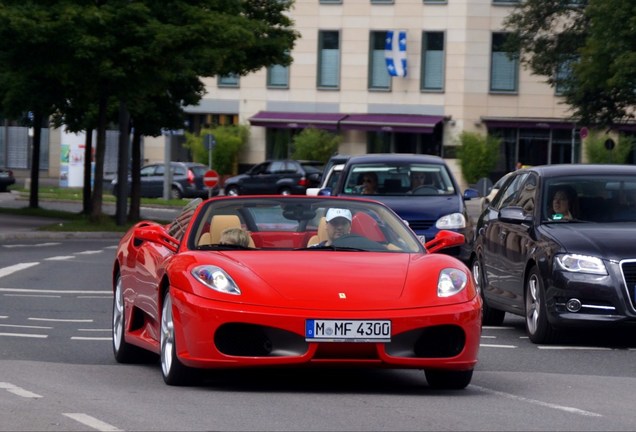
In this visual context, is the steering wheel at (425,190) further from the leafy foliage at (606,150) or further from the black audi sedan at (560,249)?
the leafy foliage at (606,150)

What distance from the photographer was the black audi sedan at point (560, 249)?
13.1 metres

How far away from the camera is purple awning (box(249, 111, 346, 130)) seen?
7525 centimetres

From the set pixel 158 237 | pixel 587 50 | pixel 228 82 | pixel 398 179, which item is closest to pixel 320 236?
pixel 158 237

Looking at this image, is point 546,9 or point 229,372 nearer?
point 229,372

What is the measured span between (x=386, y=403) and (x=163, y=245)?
7.60 ft

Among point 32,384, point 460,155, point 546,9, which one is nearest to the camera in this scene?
point 32,384

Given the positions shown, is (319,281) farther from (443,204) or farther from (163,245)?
(443,204)

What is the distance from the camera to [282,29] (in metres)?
41.2

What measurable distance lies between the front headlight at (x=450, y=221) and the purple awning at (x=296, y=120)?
53929mm

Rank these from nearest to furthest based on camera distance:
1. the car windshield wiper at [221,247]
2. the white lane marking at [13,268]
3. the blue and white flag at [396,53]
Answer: the car windshield wiper at [221,247], the white lane marking at [13,268], the blue and white flag at [396,53]

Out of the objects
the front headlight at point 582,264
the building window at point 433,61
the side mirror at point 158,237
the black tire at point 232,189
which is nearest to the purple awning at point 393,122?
the building window at point 433,61

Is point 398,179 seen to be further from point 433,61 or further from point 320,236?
point 433,61

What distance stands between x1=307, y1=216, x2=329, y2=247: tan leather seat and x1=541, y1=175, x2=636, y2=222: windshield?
3994 mm

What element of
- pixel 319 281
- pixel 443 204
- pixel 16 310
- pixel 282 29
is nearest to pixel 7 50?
pixel 282 29
